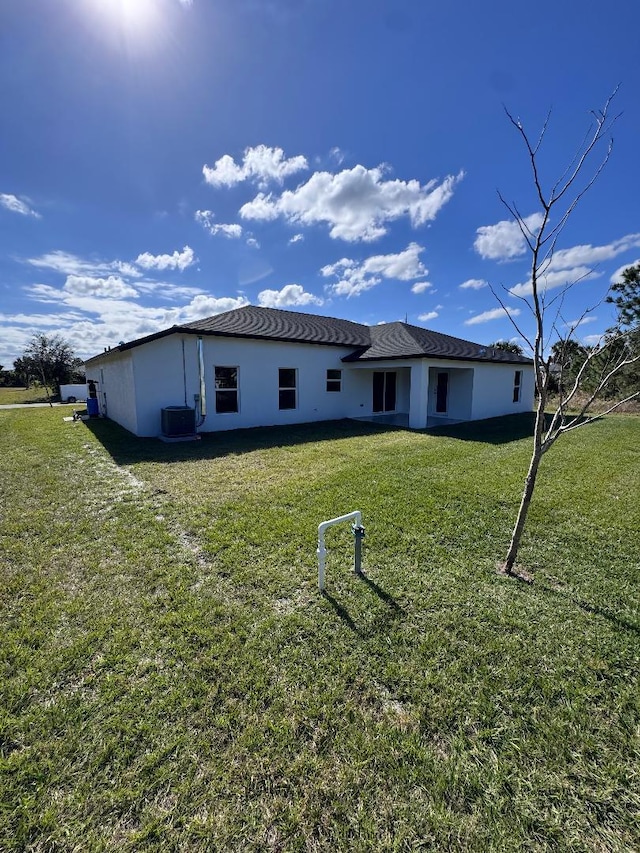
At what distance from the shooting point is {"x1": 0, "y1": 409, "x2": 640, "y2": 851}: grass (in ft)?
5.15

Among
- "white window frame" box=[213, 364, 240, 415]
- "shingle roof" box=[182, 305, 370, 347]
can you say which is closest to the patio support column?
"shingle roof" box=[182, 305, 370, 347]

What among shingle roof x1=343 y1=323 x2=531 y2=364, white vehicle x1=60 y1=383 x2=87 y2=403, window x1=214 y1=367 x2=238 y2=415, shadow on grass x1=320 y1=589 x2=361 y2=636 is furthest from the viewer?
white vehicle x1=60 y1=383 x2=87 y2=403

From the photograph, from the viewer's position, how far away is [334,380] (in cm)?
1422

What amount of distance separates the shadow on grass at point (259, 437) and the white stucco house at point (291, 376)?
25.0 inches

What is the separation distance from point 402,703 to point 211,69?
1145cm

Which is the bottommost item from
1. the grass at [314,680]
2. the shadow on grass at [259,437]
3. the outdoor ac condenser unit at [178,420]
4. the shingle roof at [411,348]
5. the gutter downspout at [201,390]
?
the grass at [314,680]

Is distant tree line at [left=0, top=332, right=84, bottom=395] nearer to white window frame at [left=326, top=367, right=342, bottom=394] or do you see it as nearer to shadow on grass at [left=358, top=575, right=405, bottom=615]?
white window frame at [left=326, top=367, right=342, bottom=394]

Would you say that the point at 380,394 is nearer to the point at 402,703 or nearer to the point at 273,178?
the point at 273,178

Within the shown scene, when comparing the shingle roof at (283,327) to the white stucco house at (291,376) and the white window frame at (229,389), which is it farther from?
the white window frame at (229,389)

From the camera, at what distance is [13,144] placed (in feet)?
29.4

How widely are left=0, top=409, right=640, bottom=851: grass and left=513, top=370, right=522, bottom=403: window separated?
42.7ft

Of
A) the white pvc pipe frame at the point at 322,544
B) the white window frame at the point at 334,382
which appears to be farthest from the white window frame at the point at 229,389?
the white pvc pipe frame at the point at 322,544

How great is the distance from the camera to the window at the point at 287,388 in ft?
41.8

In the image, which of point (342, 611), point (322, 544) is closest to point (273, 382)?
point (322, 544)
